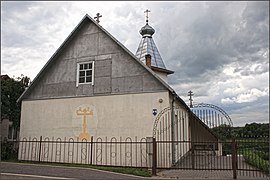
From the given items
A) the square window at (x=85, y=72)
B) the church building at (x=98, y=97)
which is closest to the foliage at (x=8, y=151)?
Answer: the church building at (x=98, y=97)

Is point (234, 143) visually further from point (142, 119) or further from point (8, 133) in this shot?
point (8, 133)

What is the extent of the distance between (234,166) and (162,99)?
185 inches

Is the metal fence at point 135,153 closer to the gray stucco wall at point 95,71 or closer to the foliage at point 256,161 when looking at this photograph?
the foliage at point 256,161

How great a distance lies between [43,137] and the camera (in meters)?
16.3

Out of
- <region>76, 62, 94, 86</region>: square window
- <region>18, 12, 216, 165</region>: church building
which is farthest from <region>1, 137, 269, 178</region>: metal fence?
<region>76, 62, 94, 86</region>: square window

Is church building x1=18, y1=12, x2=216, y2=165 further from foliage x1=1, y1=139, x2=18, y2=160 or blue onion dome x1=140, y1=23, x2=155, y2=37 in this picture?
blue onion dome x1=140, y1=23, x2=155, y2=37

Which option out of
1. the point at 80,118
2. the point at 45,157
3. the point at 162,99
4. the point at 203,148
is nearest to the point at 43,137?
the point at 45,157

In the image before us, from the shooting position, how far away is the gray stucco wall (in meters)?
14.4

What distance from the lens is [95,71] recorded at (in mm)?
15539

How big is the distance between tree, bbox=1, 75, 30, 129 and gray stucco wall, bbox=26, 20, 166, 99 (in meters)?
3.70

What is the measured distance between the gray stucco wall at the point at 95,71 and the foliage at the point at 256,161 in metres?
4.95

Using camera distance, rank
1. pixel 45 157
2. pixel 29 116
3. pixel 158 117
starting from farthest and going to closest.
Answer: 1. pixel 29 116
2. pixel 45 157
3. pixel 158 117

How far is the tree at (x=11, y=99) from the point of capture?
65.7 ft

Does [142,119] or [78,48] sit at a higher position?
[78,48]
